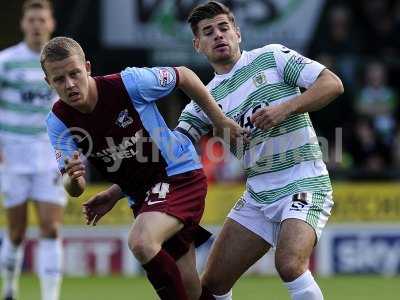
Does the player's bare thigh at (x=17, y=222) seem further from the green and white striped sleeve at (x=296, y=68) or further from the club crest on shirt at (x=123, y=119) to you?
the green and white striped sleeve at (x=296, y=68)

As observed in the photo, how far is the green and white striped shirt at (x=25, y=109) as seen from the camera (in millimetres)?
9195

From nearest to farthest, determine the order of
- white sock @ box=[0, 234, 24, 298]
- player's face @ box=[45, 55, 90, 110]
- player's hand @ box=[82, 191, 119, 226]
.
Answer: player's face @ box=[45, 55, 90, 110] → player's hand @ box=[82, 191, 119, 226] → white sock @ box=[0, 234, 24, 298]

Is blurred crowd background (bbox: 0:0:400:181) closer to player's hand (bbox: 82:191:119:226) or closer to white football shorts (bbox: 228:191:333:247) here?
white football shorts (bbox: 228:191:333:247)

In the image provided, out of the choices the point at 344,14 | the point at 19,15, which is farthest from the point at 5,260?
the point at 344,14

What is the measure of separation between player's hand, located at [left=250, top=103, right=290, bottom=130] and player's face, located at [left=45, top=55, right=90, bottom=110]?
98 centimetres

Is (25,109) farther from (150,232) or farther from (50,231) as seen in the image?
(150,232)

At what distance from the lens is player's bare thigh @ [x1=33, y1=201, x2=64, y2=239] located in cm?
893

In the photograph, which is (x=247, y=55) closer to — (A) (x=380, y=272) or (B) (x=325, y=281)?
(B) (x=325, y=281)

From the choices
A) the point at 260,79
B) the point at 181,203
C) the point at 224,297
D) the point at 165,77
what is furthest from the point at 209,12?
the point at 224,297

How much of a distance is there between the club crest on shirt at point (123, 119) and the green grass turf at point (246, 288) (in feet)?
12.3

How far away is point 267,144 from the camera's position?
6609mm

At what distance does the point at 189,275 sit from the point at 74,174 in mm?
1006

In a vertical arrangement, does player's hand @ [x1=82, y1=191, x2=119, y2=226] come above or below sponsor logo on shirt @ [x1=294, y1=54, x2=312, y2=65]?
below

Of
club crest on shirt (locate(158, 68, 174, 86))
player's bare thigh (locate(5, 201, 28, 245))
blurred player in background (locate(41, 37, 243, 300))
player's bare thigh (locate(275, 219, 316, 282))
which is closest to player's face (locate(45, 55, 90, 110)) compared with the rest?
blurred player in background (locate(41, 37, 243, 300))
